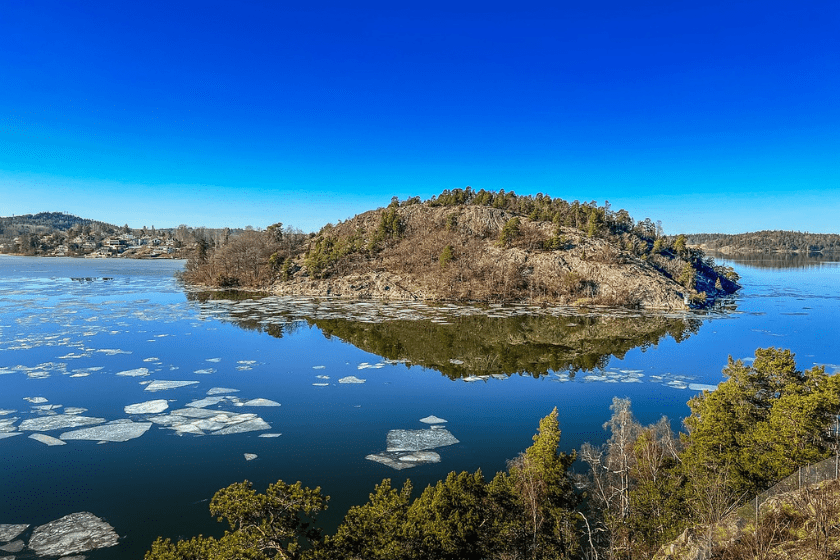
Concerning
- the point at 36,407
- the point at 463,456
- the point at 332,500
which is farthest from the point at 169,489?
the point at 36,407

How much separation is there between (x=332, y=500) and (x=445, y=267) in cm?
Answer: 6660

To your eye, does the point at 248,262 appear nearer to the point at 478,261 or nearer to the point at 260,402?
the point at 478,261

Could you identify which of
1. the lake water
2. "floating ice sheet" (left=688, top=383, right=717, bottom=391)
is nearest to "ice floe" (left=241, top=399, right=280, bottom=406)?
the lake water

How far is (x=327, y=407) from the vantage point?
24359 millimetres

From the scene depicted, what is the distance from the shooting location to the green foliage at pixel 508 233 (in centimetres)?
8619

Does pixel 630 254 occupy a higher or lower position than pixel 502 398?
higher

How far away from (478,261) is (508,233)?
9.90 m

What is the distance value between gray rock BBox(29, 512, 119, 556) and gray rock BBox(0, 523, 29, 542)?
393mm

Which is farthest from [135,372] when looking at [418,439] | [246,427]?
[418,439]

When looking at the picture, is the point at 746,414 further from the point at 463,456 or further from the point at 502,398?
the point at 502,398

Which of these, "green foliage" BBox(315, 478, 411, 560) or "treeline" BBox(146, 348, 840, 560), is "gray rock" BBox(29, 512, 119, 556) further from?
"green foliage" BBox(315, 478, 411, 560)

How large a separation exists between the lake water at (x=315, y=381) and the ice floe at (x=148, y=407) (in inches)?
20.0

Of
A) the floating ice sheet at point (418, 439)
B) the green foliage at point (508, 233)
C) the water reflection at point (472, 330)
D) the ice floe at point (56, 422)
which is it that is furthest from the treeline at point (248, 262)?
the floating ice sheet at point (418, 439)

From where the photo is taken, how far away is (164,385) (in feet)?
89.1
